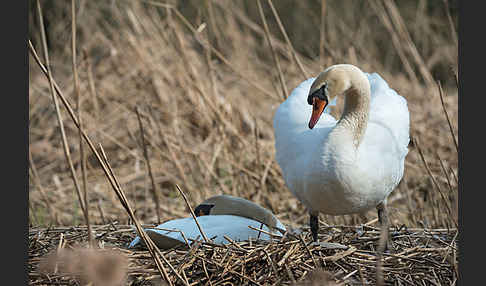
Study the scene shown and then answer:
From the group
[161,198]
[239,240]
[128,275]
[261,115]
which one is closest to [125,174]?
[161,198]

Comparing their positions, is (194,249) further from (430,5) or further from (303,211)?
(430,5)

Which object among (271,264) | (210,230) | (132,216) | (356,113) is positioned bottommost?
(210,230)

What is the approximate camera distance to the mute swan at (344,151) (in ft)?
8.52

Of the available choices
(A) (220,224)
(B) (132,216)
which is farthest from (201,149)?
(B) (132,216)

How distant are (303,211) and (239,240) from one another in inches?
61.8

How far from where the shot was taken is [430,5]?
930 cm

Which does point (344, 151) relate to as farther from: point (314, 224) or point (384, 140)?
point (314, 224)

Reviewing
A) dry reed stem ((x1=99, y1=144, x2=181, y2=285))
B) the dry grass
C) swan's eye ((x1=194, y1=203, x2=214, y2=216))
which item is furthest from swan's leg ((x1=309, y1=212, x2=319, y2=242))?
dry reed stem ((x1=99, y1=144, x2=181, y2=285))

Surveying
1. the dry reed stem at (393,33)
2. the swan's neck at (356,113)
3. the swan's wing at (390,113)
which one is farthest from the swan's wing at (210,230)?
the dry reed stem at (393,33)

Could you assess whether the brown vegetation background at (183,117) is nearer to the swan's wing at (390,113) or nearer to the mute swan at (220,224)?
the swan's wing at (390,113)

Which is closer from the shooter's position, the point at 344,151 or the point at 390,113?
the point at 344,151

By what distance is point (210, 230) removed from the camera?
2918 mm

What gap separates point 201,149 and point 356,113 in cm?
224

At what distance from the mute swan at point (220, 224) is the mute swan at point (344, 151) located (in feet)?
0.91
